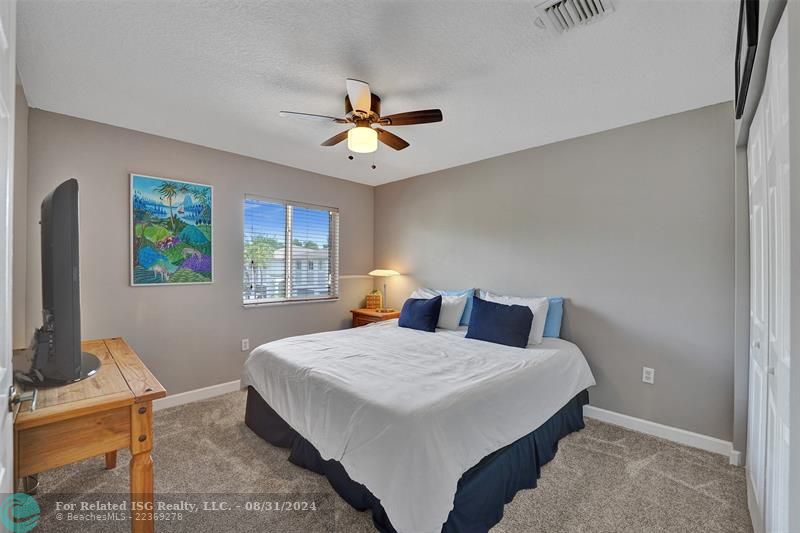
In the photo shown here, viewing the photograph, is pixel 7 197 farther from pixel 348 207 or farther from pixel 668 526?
pixel 348 207

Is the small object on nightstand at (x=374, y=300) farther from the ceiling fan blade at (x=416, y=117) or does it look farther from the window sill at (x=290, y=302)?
the ceiling fan blade at (x=416, y=117)

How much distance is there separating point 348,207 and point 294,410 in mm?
3111

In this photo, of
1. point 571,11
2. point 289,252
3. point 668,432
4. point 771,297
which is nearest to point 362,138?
point 571,11

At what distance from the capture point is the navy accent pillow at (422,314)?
354 cm

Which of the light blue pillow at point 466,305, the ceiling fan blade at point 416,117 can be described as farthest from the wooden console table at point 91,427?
the light blue pillow at point 466,305

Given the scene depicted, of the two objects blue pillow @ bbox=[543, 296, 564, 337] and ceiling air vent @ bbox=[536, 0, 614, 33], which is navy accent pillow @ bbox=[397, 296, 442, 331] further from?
ceiling air vent @ bbox=[536, 0, 614, 33]

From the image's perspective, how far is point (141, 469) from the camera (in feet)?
4.80

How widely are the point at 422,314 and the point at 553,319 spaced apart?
1.21 metres

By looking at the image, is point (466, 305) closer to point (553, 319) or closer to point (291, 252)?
Answer: point (553, 319)

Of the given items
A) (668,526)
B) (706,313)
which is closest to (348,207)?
(706,313)

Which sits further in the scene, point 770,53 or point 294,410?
point 294,410

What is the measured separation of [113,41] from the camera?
1.87 meters

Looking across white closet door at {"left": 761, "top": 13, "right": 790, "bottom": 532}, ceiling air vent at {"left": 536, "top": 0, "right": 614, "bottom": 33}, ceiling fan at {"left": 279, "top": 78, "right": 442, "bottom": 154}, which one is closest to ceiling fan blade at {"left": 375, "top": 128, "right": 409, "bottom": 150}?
ceiling fan at {"left": 279, "top": 78, "right": 442, "bottom": 154}

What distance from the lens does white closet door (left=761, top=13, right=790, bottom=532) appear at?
1.06 m
